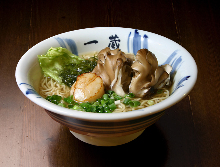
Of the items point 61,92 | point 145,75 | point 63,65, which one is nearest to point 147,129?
point 145,75

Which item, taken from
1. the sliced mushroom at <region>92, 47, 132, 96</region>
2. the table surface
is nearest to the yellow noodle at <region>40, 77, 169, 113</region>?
the sliced mushroom at <region>92, 47, 132, 96</region>

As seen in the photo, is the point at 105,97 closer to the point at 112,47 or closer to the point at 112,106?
the point at 112,106

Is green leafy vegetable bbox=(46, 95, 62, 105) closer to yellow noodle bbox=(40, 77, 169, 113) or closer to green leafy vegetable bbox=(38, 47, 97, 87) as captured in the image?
yellow noodle bbox=(40, 77, 169, 113)

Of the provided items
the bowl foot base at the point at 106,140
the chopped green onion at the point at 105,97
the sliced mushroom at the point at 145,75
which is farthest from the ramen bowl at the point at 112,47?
the chopped green onion at the point at 105,97

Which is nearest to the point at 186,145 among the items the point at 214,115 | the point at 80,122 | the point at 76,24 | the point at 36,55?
the point at 214,115

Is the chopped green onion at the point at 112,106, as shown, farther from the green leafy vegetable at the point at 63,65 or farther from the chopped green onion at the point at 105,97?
the green leafy vegetable at the point at 63,65

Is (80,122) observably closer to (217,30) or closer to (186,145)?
(186,145)
